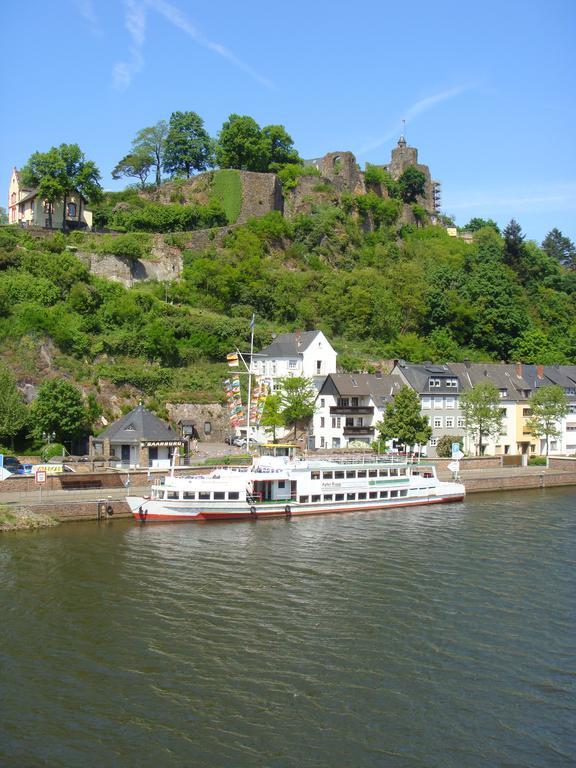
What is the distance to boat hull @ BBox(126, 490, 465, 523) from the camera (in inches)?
1414

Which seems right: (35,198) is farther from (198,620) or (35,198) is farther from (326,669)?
(326,669)

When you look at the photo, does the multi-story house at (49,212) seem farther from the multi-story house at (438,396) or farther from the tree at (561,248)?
the tree at (561,248)

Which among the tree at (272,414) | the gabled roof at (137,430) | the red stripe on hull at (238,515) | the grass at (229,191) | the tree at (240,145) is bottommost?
the red stripe on hull at (238,515)

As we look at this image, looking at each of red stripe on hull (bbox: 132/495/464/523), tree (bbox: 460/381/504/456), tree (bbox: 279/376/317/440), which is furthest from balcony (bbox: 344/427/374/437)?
red stripe on hull (bbox: 132/495/464/523)

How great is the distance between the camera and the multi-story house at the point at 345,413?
5619 centimetres

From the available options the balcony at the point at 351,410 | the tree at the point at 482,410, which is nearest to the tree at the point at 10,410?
the balcony at the point at 351,410

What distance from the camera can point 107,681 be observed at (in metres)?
18.1

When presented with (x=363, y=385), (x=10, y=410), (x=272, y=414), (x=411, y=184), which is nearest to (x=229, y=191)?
(x=363, y=385)

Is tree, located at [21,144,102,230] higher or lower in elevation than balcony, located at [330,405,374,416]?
higher

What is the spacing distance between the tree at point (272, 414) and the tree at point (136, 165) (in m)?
41.7

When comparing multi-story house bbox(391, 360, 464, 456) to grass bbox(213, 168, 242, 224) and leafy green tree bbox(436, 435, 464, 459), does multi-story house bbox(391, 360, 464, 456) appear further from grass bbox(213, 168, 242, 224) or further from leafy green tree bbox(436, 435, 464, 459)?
grass bbox(213, 168, 242, 224)

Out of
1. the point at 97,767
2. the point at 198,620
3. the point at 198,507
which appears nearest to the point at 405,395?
the point at 198,507

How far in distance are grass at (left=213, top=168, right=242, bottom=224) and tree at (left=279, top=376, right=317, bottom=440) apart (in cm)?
2459

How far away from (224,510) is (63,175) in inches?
1456
